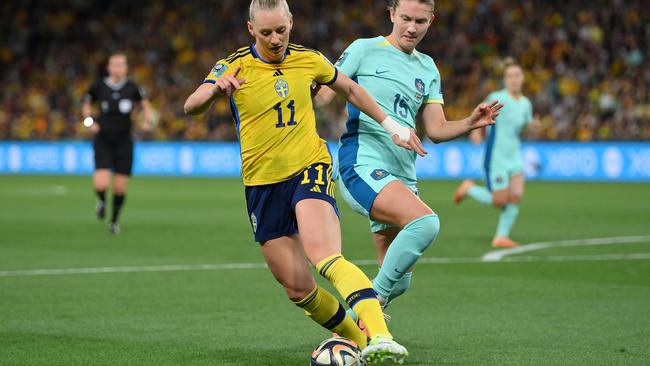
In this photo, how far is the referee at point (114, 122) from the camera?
53.6ft

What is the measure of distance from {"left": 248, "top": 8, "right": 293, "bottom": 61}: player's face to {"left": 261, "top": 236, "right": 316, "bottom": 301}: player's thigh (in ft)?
3.62

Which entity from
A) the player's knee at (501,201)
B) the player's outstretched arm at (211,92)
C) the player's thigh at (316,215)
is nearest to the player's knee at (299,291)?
the player's thigh at (316,215)

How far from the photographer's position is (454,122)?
23.3 ft

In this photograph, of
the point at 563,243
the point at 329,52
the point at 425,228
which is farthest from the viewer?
the point at 329,52

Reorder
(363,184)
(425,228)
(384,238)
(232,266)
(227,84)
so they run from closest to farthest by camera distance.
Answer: (227,84)
(425,228)
(363,184)
(384,238)
(232,266)

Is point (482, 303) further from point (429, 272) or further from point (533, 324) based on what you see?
point (429, 272)

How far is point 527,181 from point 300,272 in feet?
77.7

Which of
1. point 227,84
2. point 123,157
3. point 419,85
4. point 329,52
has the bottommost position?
point 123,157

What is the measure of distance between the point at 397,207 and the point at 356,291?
1030 millimetres

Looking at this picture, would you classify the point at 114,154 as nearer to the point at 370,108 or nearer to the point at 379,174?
the point at 379,174

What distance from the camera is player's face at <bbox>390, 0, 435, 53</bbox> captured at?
23.0 ft

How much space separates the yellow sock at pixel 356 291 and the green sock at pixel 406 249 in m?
0.80

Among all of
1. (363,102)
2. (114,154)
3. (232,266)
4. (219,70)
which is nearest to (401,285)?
(363,102)

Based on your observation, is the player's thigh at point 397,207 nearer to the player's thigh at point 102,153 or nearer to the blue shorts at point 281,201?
the blue shorts at point 281,201
